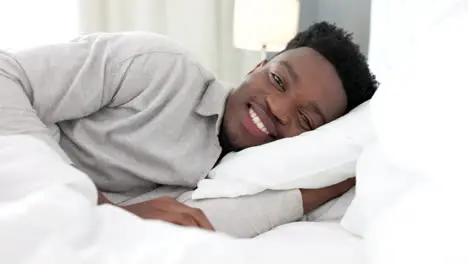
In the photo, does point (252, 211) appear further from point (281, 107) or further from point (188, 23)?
point (188, 23)

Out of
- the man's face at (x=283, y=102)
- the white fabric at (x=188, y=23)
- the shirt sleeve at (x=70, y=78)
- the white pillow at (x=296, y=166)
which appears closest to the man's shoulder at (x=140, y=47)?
the shirt sleeve at (x=70, y=78)

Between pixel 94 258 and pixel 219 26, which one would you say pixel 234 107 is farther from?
pixel 219 26

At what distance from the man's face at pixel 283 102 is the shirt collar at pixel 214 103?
3 centimetres

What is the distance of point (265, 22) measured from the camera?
2.23 meters

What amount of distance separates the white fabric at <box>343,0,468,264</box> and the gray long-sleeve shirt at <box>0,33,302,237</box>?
0.40m

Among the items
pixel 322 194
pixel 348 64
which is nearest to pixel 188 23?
pixel 348 64

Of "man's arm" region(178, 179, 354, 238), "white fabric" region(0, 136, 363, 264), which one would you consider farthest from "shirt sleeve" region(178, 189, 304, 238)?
"white fabric" region(0, 136, 363, 264)

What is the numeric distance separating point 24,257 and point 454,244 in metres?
0.38

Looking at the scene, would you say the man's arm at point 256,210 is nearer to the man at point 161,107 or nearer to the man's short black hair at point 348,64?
the man at point 161,107

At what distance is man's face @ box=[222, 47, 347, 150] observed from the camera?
1.25 m

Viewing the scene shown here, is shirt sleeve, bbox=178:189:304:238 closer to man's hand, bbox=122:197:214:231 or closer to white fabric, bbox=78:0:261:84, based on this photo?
man's hand, bbox=122:197:214:231

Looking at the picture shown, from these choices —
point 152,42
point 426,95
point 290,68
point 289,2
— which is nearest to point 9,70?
point 152,42

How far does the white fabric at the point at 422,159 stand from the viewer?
1.96 ft

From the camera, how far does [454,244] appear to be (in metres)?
0.56
